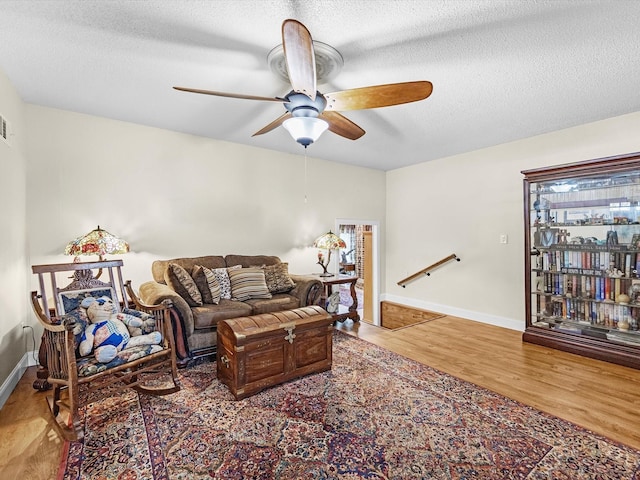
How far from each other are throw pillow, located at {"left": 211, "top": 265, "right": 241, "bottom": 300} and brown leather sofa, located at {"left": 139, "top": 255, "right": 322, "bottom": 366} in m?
0.08

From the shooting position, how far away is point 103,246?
2.86 metres

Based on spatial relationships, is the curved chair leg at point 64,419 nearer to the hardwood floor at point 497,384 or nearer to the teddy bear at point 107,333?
the hardwood floor at point 497,384

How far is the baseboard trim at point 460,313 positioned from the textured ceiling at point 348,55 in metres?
2.50

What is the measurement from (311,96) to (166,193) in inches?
101

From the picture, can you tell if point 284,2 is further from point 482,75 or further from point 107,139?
point 107,139

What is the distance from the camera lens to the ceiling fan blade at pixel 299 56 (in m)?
1.43

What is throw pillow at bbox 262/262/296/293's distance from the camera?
383cm

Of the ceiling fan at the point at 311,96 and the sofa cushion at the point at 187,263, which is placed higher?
the ceiling fan at the point at 311,96

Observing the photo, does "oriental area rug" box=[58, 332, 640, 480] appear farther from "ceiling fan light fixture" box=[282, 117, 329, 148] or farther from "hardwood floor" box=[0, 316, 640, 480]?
"ceiling fan light fixture" box=[282, 117, 329, 148]

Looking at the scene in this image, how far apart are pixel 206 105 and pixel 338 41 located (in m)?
1.58

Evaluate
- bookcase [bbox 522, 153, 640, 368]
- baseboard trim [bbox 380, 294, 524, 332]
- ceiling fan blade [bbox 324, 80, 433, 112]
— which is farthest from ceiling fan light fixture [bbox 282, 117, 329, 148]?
baseboard trim [bbox 380, 294, 524, 332]

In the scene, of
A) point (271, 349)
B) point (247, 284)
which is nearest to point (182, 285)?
point (247, 284)

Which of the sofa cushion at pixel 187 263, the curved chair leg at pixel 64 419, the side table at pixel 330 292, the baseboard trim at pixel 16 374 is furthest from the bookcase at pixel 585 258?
the baseboard trim at pixel 16 374

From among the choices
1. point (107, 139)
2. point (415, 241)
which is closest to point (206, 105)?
point (107, 139)
